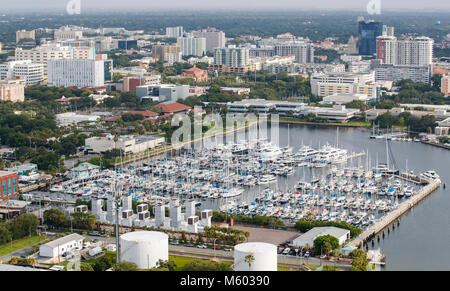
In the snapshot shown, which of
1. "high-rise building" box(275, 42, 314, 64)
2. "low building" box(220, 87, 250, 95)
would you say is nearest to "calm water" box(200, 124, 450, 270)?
"low building" box(220, 87, 250, 95)

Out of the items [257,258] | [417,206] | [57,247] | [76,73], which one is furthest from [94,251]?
[76,73]

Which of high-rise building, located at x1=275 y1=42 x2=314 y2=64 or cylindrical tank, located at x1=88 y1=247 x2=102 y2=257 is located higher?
high-rise building, located at x1=275 y1=42 x2=314 y2=64

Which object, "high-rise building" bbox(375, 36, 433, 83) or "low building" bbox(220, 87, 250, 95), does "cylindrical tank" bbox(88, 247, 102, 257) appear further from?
"high-rise building" bbox(375, 36, 433, 83)

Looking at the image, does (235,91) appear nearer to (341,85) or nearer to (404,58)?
(341,85)

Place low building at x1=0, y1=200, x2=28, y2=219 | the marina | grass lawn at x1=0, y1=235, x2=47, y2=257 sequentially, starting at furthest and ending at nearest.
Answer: the marina → low building at x1=0, y1=200, x2=28, y2=219 → grass lawn at x1=0, y1=235, x2=47, y2=257

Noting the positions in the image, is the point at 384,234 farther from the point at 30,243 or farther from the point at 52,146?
the point at 52,146

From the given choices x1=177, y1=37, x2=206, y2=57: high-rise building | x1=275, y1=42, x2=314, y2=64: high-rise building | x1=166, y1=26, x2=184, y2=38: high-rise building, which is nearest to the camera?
x1=275, y1=42, x2=314, y2=64: high-rise building
